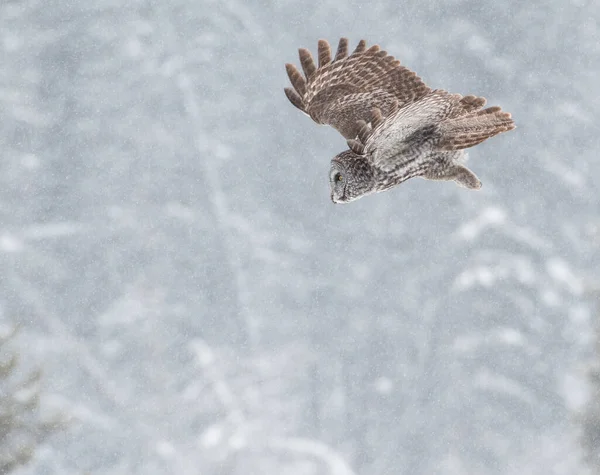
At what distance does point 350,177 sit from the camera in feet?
26.3

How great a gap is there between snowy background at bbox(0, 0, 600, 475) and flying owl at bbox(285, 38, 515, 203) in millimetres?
18114

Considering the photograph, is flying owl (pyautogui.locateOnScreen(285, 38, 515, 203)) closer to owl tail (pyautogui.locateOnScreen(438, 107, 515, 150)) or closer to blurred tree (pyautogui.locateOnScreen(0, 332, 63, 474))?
owl tail (pyautogui.locateOnScreen(438, 107, 515, 150))

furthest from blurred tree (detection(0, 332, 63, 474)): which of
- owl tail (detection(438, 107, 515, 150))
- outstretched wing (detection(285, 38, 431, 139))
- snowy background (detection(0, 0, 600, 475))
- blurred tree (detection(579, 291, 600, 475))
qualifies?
owl tail (detection(438, 107, 515, 150))

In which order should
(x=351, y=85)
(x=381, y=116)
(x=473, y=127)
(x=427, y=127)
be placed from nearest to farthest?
(x=381, y=116)
(x=473, y=127)
(x=427, y=127)
(x=351, y=85)

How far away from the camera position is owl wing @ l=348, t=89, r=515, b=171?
7793 millimetres

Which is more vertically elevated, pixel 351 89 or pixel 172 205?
pixel 172 205

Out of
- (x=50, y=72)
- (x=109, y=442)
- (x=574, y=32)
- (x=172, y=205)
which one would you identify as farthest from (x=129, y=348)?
(x=574, y=32)

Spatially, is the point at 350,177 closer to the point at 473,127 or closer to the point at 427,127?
the point at 427,127

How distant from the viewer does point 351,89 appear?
8422 millimetres

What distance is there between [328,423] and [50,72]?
14930 millimetres

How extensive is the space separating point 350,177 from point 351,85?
1.07m

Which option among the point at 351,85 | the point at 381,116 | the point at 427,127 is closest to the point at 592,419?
the point at 427,127

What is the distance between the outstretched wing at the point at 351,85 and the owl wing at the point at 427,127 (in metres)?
0.17

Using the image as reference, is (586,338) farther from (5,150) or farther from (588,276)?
(5,150)
